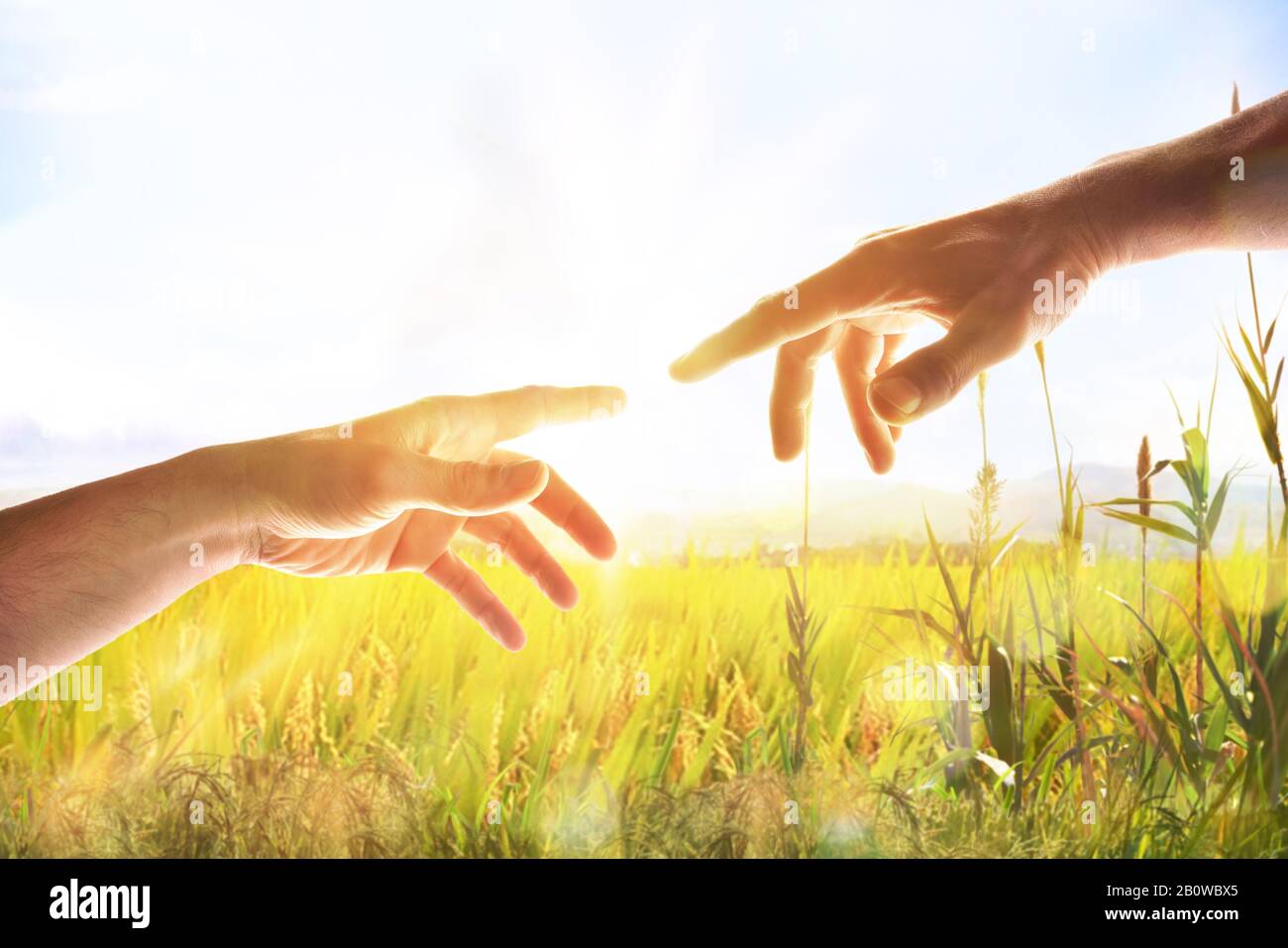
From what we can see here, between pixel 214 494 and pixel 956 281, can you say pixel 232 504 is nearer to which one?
pixel 214 494

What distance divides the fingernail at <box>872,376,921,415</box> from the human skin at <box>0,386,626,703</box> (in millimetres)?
330

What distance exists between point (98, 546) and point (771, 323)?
2.53ft

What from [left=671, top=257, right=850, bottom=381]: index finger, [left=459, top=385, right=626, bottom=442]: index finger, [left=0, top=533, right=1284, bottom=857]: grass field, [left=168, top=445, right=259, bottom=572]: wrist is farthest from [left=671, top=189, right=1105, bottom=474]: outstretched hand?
[left=0, top=533, right=1284, bottom=857]: grass field

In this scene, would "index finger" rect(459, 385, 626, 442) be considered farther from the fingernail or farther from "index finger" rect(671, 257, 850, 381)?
the fingernail

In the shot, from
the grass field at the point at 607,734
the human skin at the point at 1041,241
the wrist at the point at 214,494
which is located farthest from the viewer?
the grass field at the point at 607,734

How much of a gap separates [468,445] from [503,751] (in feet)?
1.92

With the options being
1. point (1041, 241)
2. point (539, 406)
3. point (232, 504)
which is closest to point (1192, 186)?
point (1041, 241)

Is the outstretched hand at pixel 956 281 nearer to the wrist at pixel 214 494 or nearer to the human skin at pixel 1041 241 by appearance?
the human skin at pixel 1041 241

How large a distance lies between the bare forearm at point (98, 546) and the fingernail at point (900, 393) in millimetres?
708

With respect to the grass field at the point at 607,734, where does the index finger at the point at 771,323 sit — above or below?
above

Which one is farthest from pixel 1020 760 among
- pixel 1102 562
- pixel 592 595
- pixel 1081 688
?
pixel 592 595

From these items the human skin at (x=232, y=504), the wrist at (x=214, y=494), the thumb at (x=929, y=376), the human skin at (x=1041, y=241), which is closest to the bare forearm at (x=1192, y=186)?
the human skin at (x=1041, y=241)

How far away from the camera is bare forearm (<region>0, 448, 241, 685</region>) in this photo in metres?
0.91

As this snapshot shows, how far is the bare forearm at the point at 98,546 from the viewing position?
915 millimetres
